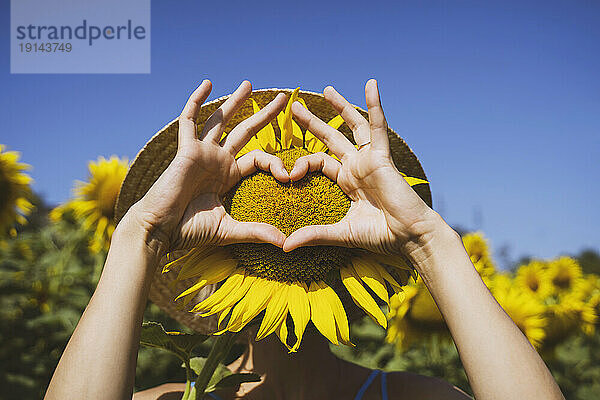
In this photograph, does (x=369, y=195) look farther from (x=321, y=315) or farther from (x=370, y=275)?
(x=321, y=315)

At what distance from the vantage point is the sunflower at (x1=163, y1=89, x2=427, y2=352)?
4.55 ft

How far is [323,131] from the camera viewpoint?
5.28ft

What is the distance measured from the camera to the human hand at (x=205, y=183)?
4.89ft

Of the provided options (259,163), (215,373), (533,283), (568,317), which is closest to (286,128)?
(259,163)

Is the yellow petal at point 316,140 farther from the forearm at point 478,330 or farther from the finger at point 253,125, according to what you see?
the forearm at point 478,330

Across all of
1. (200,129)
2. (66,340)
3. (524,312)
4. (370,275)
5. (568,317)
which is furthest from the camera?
(568,317)

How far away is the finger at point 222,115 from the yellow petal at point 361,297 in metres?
0.58

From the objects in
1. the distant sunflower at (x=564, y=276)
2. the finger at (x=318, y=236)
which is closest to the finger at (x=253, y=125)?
the finger at (x=318, y=236)

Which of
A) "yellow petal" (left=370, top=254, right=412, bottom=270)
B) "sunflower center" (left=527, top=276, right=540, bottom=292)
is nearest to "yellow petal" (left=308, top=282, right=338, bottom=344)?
"yellow petal" (left=370, top=254, right=412, bottom=270)

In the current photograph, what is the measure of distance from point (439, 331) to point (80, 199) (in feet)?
10.2

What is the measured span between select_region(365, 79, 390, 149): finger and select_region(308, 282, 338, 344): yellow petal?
18.6 inches

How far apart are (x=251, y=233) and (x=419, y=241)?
0.50m

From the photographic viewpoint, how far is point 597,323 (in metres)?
5.07

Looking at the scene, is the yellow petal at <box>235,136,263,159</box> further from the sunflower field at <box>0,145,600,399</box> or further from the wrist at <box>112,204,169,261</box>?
the sunflower field at <box>0,145,600,399</box>
